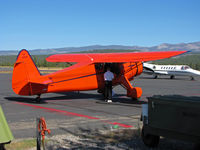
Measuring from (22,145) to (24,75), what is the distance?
6367 millimetres

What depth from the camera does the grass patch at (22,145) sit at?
6.05 metres

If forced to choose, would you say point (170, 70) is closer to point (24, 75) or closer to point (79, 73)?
point (79, 73)

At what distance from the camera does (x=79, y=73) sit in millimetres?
13672

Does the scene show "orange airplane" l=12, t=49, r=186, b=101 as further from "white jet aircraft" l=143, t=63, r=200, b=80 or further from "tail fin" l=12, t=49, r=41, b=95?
"white jet aircraft" l=143, t=63, r=200, b=80

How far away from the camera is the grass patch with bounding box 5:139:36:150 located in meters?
6.05

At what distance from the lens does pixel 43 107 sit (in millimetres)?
12062

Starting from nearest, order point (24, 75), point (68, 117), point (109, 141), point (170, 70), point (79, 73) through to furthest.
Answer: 1. point (109, 141)
2. point (68, 117)
3. point (24, 75)
4. point (79, 73)
5. point (170, 70)

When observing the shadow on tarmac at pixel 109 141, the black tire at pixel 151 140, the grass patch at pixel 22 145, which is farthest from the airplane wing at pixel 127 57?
the grass patch at pixel 22 145

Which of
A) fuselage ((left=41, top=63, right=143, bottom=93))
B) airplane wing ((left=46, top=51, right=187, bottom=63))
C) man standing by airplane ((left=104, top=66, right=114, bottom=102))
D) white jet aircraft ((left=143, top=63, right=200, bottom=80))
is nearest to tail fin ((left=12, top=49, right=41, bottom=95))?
fuselage ((left=41, top=63, right=143, bottom=93))

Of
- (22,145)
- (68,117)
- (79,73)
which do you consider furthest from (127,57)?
(22,145)

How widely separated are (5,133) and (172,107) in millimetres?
3165

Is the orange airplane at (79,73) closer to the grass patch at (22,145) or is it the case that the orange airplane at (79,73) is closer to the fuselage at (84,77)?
the fuselage at (84,77)

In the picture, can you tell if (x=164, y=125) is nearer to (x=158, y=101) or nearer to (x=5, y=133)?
(x=158, y=101)

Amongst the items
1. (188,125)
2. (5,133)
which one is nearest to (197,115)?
(188,125)
